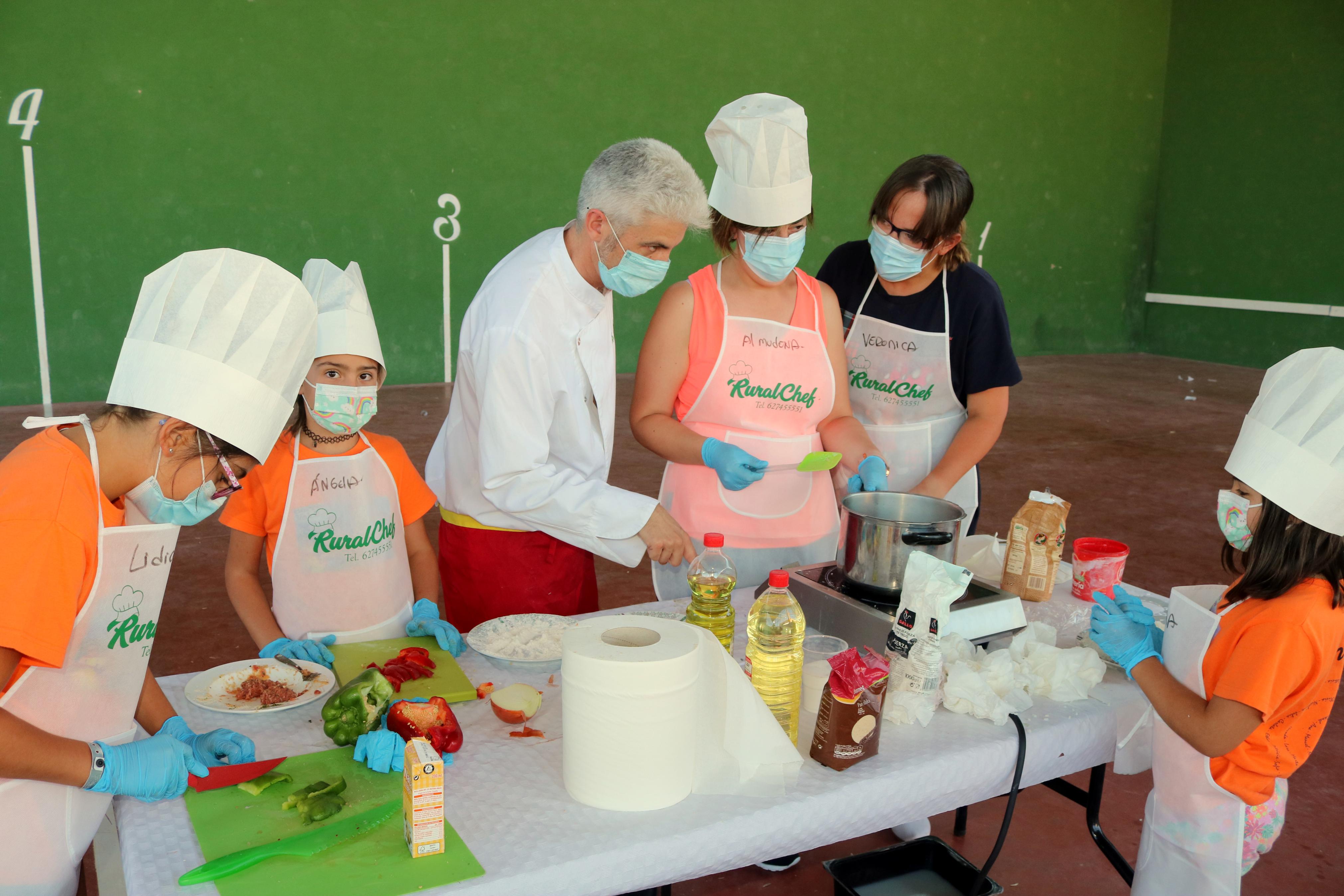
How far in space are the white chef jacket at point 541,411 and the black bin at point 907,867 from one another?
68 centimetres

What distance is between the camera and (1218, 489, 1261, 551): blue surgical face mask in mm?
1460

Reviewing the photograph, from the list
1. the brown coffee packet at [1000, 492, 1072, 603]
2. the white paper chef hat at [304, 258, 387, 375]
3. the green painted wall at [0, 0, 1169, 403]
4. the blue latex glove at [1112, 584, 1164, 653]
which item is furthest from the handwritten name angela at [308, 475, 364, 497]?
the green painted wall at [0, 0, 1169, 403]

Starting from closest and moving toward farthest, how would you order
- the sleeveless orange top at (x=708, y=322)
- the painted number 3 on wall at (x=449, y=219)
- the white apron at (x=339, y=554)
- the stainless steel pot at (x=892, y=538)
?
the stainless steel pot at (x=892, y=538) → the white apron at (x=339, y=554) → the sleeveless orange top at (x=708, y=322) → the painted number 3 on wall at (x=449, y=219)

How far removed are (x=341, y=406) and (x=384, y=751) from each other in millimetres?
850

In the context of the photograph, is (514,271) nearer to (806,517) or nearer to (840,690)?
(806,517)

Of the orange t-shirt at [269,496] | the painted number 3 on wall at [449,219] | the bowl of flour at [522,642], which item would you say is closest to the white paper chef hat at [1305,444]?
the bowl of flour at [522,642]

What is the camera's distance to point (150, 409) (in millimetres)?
1225

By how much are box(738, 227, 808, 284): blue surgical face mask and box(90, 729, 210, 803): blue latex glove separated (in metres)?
1.51

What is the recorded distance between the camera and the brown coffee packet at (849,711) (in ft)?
4.39

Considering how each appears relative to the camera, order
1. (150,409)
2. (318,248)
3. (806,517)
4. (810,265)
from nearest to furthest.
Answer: (150,409), (806,517), (318,248), (810,265)

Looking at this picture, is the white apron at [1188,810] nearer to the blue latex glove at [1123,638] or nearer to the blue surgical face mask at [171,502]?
the blue latex glove at [1123,638]

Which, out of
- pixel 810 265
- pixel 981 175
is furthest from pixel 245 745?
pixel 981 175

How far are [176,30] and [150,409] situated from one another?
6.55m

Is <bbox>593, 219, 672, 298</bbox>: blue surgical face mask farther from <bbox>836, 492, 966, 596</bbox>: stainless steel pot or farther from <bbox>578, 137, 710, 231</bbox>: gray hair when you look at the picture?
<bbox>836, 492, 966, 596</bbox>: stainless steel pot
